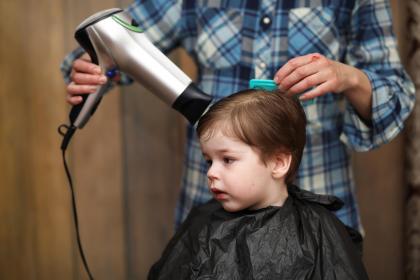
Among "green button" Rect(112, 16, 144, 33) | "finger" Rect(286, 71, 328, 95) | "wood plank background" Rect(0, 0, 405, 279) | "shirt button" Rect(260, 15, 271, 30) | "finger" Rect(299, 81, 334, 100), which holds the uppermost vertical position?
"green button" Rect(112, 16, 144, 33)

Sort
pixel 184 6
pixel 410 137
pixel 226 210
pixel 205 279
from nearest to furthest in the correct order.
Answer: pixel 205 279, pixel 226 210, pixel 184 6, pixel 410 137

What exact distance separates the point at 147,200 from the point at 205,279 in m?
0.85

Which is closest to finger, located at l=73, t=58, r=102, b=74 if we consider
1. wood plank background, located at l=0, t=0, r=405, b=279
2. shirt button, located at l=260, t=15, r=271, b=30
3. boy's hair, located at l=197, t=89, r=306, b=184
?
boy's hair, located at l=197, t=89, r=306, b=184

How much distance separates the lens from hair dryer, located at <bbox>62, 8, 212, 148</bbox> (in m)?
1.02

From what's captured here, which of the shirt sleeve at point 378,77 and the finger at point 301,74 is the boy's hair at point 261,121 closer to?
the finger at point 301,74

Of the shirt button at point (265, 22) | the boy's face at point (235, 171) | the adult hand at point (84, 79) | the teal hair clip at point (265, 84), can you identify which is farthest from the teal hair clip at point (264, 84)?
the adult hand at point (84, 79)

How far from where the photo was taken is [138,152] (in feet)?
5.70

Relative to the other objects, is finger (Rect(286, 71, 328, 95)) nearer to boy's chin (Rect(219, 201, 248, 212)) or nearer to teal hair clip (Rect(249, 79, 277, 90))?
teal hair clip (Rect(249, 79, 277, 90))

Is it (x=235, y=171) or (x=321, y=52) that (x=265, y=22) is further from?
(x=235, y=171)

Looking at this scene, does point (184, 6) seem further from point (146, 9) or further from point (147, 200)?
point (147, 200)

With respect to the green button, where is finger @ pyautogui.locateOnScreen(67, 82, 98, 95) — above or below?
below

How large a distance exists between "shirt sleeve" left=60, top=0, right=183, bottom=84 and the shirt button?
0.22 m

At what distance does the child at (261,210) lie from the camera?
94 cm

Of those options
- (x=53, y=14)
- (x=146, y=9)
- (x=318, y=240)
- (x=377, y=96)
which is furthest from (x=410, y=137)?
(x=53, y=14)
